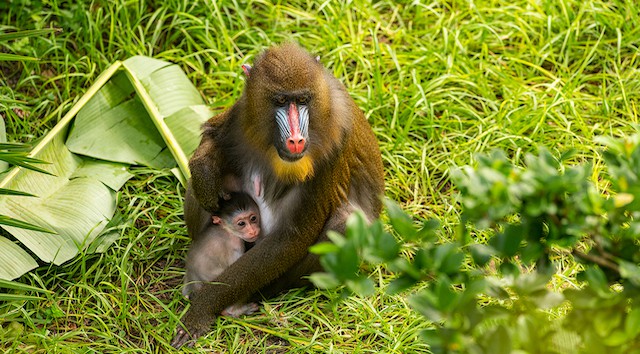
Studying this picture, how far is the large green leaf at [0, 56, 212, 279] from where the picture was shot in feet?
15.9

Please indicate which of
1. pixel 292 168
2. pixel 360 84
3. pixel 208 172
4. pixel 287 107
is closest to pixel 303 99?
pixel 287 107

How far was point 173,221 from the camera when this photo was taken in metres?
5.25

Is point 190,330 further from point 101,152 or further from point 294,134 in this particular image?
point 101,152

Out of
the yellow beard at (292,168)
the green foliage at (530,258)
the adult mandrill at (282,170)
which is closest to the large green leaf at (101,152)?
the adult mandrill at (282,170)

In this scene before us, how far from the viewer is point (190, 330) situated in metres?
4.51

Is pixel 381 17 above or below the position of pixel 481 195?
below

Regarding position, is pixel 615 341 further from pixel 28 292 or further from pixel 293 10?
pixel 293 10

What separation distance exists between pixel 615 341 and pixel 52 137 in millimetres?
3917

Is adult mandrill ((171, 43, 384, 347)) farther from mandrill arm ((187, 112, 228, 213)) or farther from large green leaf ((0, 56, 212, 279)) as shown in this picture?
large green leaf ((0, 56, 212, 279))

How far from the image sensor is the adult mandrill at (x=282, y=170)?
4094 millimetres

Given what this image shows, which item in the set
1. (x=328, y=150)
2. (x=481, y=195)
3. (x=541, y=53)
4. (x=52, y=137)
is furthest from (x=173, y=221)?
(x=481, y=195)

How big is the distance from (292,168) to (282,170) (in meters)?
0.06

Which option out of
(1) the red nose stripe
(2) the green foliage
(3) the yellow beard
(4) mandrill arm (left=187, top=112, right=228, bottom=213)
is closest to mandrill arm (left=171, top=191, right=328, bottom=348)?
(3) the yellow beard

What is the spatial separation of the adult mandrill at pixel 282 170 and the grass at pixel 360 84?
0.20 meters
